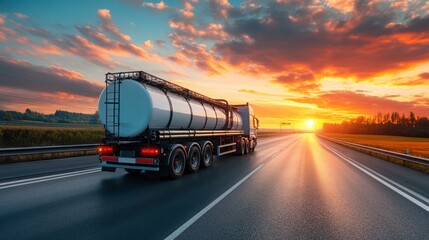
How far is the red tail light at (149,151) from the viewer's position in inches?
349

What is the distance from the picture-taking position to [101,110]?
10.1 meters

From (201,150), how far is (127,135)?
3467 mm

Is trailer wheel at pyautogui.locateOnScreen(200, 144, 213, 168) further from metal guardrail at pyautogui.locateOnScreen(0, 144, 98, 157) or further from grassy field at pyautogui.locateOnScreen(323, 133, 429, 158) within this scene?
grassy field at pyautogui.locateOnScreen(323, 133, 429, 158)

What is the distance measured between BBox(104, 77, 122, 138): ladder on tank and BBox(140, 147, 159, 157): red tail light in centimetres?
127

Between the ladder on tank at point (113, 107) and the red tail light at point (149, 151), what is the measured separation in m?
1.27

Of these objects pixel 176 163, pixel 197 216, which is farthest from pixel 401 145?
pixel 197 216

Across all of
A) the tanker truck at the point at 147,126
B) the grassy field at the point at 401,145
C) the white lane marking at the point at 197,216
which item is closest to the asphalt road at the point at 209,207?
the white lane marking at the point at 197,216

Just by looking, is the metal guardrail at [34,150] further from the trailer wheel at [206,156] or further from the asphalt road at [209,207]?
the trailer wheel at [206,156]

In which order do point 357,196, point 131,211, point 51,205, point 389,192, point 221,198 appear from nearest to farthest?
point 131,211
point 51,205
point 221,198
point 357,196
point 389,192

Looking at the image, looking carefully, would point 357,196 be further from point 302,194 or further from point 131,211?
point 131,211

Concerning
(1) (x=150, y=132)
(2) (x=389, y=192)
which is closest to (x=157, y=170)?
(1) (x=150, y=132)

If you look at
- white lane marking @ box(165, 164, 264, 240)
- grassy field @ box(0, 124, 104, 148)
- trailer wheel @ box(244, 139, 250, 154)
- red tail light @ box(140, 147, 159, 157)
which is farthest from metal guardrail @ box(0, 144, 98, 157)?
white lane marking @ box(165, 164, 264, 240)

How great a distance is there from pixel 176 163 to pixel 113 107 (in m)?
2.97

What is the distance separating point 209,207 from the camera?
230 inches
